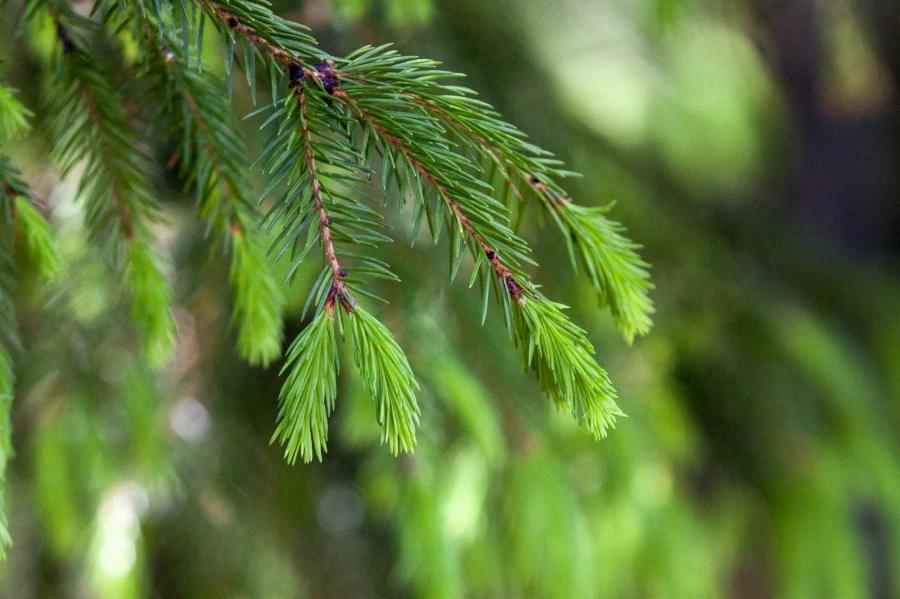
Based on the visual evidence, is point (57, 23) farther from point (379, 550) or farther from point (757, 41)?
point (757, 41)

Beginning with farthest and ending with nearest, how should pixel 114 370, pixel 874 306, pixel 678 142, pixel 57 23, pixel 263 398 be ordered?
pixel 678 142, pixel 874 306, pixel 263 398, pixel 114 370, pixel 57 23

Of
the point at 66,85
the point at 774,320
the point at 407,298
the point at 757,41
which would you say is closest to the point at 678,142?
the point at 757,41

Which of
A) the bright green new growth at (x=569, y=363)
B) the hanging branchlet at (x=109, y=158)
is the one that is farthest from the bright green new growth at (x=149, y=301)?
the bright green new growth at (x=569, y=363)

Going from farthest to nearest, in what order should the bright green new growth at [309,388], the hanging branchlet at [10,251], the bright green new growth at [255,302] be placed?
the bright green new growth at [255,302], the hanging branchlet at [10,251], the bright green new growth at [309,388]

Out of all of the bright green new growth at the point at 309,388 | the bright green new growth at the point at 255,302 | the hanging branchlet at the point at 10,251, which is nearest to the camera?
the bright green new growth at the point at 309,388

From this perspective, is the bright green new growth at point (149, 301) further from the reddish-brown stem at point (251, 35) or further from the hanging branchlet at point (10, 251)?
the reddish-brown stem at point (251, 35)

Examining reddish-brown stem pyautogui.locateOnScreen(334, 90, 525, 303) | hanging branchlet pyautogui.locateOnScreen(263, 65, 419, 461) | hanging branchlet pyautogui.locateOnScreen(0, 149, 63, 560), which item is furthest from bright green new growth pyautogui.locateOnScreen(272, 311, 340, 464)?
hanging branchlet pyautogui.locateOnScreen(0, 149, 63, 560)

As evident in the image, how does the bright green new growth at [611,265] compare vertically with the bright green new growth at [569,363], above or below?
above
